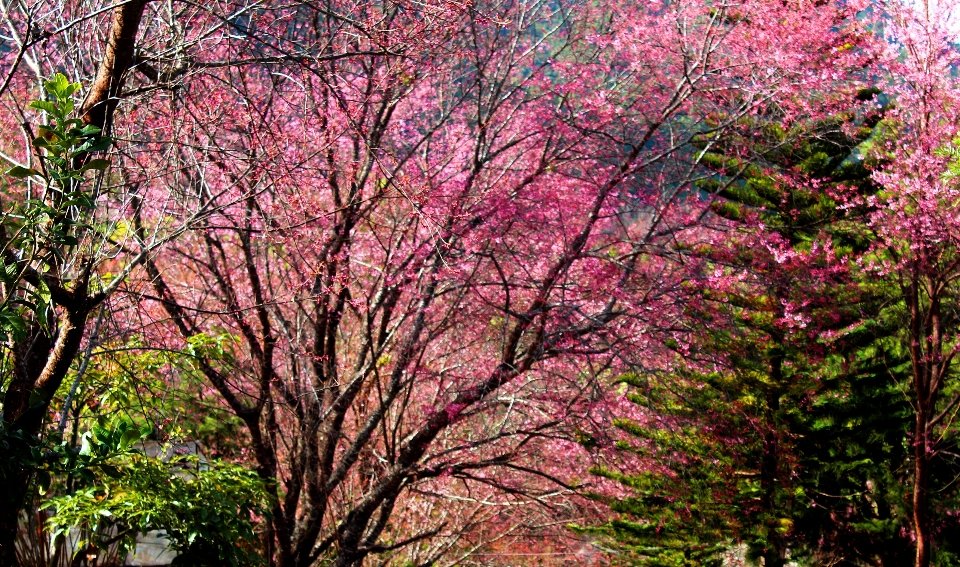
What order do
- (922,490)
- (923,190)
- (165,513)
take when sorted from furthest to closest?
(922,490) < (923,190) < (165,513)

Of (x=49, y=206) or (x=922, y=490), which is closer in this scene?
(x=49, y=206)

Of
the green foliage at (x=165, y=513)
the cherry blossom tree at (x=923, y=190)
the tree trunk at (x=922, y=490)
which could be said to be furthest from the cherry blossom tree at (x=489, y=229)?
the tree trunk at (x=922, y=490)

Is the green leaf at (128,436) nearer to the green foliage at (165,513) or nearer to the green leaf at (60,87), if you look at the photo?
the green foliage at (165,513)

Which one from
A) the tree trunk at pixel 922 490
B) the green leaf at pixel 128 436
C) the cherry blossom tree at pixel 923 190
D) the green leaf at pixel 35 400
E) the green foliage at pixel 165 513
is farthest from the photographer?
the tree trunk at pixel 922 490

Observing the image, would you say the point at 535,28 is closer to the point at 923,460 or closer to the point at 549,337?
the point at 549,337

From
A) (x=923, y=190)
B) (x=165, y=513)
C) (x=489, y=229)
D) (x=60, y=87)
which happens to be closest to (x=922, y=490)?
(x=923, y=190)

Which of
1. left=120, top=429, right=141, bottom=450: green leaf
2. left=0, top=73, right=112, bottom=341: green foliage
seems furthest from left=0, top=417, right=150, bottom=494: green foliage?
left=0, top=73, right=112, bottom=341: green foliage

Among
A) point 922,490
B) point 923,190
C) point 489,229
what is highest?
point 923,190

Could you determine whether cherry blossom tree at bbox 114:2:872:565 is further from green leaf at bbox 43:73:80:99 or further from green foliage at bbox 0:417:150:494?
green leaf at bbox 43:73:80:99

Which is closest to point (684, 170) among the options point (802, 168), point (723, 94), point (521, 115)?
point (723, 94)

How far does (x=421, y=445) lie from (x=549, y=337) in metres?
1.27

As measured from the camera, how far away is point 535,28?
277 inches

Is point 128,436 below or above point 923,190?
below

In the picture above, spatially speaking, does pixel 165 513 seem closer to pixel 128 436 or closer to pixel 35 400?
pixel 128 436
